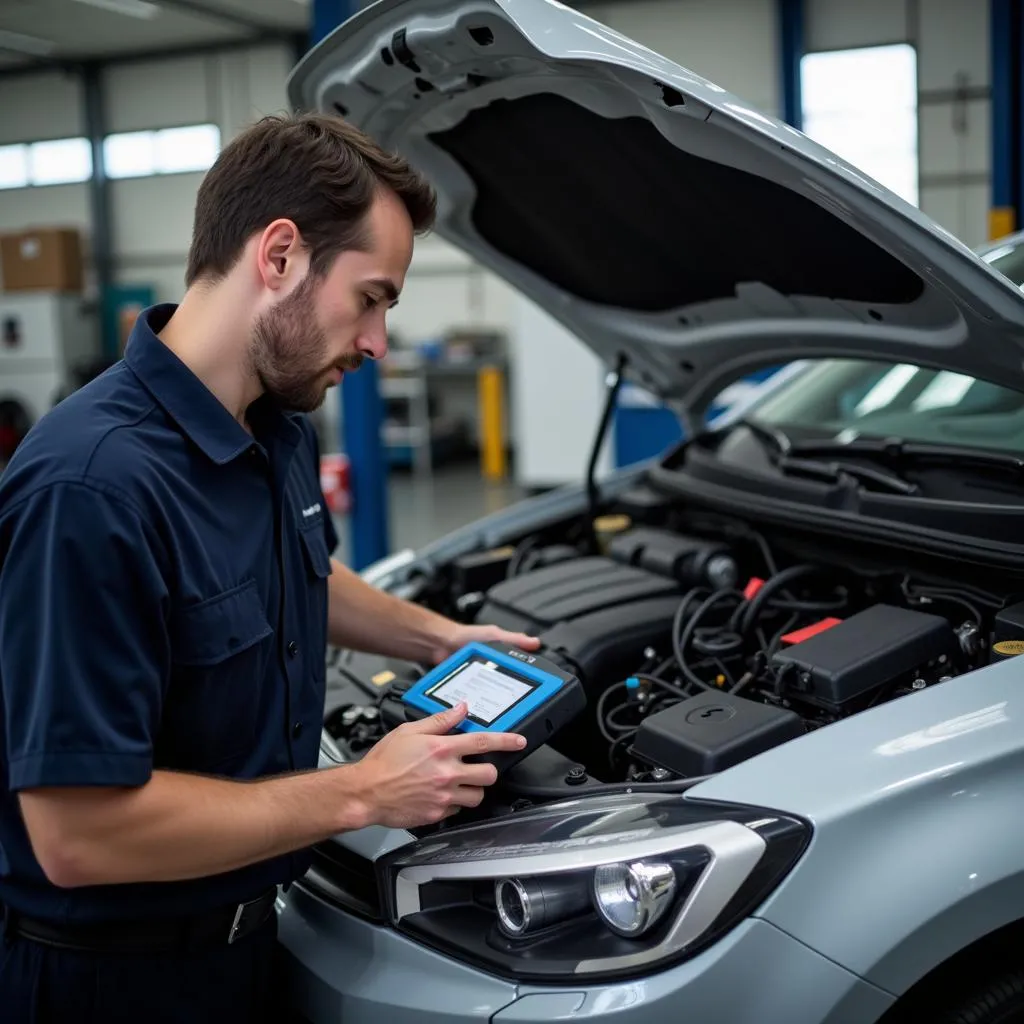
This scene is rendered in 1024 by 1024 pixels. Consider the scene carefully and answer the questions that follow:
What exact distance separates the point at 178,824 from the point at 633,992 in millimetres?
495

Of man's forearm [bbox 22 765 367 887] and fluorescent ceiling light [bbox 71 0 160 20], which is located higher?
fluorescent ceiling light [bbox 71 0 160 20]

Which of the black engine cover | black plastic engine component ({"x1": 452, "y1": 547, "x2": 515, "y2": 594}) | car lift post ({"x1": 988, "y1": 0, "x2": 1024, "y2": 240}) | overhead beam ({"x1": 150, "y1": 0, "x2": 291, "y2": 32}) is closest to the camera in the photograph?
the black engine cover

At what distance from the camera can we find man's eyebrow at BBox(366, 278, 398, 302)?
1.28 m

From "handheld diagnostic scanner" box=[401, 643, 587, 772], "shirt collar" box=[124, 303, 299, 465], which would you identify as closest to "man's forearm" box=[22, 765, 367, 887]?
"handheld diagnostic scanner" box=[401, 643, 587, 772]

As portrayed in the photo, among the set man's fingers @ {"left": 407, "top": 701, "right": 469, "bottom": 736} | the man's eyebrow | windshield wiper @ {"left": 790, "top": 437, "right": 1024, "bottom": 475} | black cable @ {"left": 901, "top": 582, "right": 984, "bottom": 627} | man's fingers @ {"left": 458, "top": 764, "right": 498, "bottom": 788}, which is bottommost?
man's fingers @ {"left": 458, "top": 764, "right": 498, "bottom": 788}

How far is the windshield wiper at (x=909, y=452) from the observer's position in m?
1.76

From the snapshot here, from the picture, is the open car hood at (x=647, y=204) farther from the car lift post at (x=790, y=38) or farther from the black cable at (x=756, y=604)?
the car lift post at (x=790, y=38)

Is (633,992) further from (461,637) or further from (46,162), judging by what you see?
(46,162)

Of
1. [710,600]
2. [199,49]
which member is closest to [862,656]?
[710,600]

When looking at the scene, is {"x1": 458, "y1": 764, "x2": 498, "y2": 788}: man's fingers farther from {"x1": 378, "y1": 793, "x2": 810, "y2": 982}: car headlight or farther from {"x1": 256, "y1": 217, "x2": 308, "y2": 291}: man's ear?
{"x1": 256, "y1": 217, "x2": 308, "y2": 291}: man's ear

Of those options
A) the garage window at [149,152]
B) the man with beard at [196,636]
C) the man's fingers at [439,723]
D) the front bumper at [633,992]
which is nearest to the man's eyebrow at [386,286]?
the man with beard at [196,636]

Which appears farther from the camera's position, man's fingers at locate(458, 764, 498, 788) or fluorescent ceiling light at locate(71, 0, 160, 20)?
fluorescent ceiling light at locate(71, 0, 160, 20)

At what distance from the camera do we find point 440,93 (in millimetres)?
1742

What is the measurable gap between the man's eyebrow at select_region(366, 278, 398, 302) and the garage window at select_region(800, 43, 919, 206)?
302 inches
